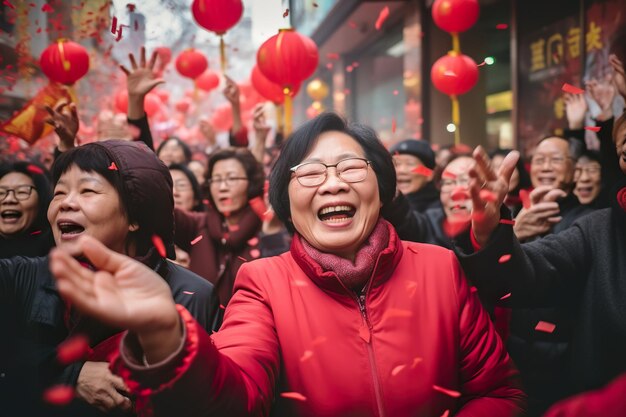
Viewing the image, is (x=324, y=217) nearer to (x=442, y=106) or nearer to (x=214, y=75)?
(x=214, y=75)

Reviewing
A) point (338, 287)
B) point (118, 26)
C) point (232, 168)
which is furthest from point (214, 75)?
point (338, 287)

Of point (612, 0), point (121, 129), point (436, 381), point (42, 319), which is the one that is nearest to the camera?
point (436, 381)

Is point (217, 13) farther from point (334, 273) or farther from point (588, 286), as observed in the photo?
point (588, 286)

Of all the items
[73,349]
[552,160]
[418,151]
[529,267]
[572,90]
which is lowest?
[73,349]

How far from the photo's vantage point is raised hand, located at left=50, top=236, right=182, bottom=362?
1239mm

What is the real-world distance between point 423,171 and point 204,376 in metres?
3.65

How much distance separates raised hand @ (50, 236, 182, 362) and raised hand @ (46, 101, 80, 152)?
191 centimetres

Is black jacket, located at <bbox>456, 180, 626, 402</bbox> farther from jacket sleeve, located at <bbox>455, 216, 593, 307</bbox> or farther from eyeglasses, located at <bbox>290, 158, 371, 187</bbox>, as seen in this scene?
eyeglasses, located at <bbox>290, 158, 371, 187</bbox>

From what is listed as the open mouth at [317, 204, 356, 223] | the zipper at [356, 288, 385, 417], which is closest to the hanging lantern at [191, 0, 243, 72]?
the open mouth at [317, 204, 356, 223]

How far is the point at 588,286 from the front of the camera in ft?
7.63

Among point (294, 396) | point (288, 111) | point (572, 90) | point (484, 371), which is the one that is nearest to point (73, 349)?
point (294, 396)

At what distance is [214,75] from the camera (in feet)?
27.3

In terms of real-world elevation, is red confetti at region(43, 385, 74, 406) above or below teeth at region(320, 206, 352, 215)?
below

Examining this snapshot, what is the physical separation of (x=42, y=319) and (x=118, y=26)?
180 cm
